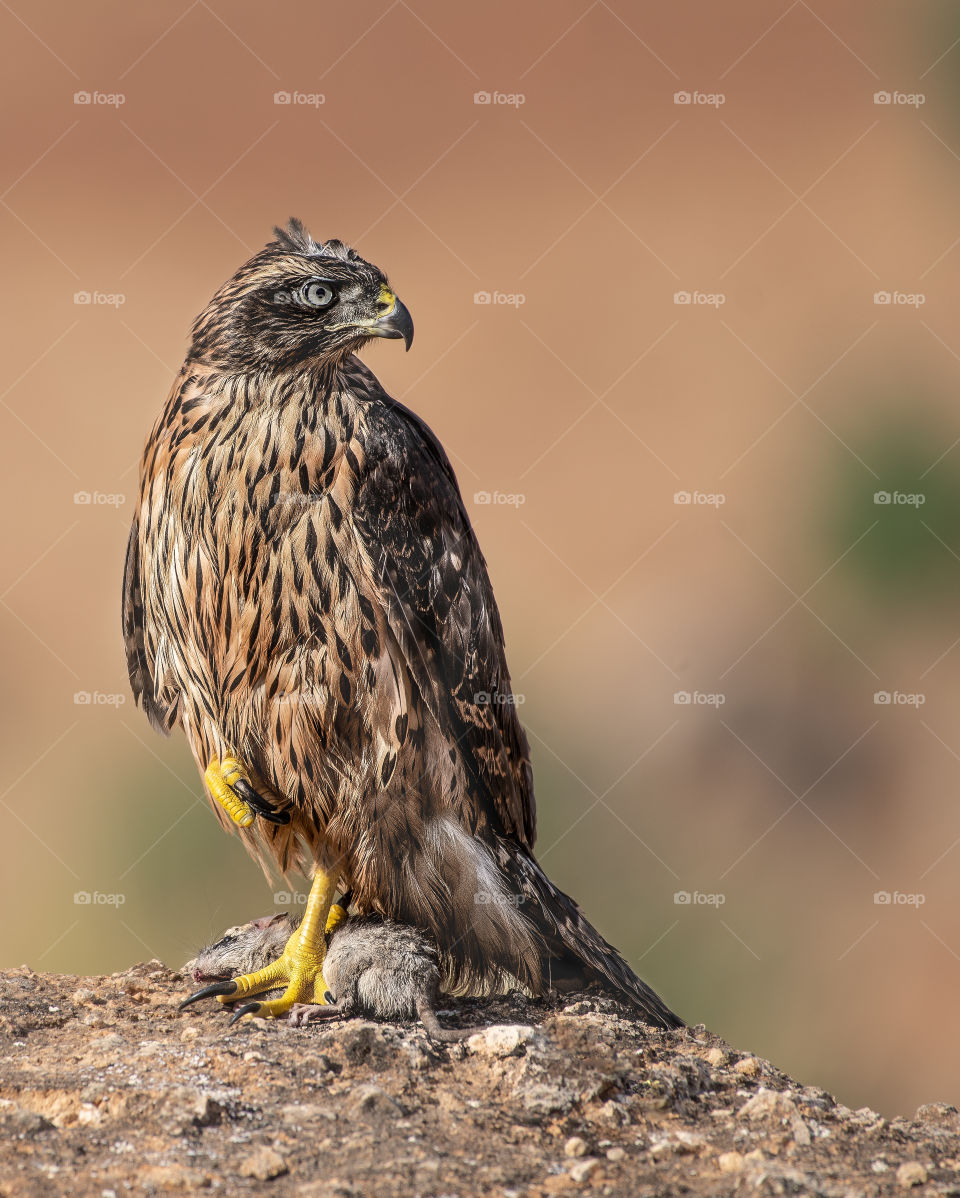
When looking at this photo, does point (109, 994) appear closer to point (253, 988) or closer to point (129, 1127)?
point (253, 988)

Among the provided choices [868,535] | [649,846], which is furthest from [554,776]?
[868,535]

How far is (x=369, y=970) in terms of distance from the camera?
13.0ft

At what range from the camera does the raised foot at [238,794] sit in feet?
13.9

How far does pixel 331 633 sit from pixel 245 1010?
1262 mm

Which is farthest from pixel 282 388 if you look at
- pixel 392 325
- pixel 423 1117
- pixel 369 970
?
pixel 423 1117

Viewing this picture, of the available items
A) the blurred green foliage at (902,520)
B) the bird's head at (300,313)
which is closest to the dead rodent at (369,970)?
the bird's head at (300,313)

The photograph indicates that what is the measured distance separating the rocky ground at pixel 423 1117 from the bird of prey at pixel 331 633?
18.0 inches

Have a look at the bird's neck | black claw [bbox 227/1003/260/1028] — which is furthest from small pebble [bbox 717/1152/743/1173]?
the bird's neck

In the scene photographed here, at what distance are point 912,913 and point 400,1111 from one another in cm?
1158

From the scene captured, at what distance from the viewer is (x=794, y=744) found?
13.7 meters

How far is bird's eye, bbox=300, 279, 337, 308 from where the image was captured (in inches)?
159

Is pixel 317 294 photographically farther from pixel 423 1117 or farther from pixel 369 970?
pixel 423 1117

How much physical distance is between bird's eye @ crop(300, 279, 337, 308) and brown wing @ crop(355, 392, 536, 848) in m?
0.41

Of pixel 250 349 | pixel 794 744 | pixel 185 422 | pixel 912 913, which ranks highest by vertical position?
pixel 250 349
